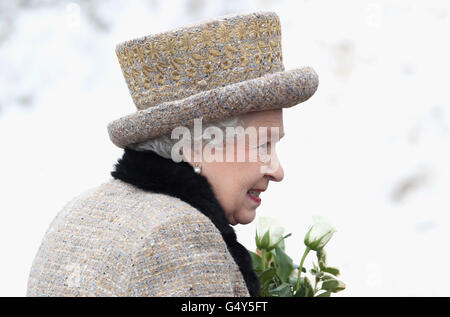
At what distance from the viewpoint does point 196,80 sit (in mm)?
1927

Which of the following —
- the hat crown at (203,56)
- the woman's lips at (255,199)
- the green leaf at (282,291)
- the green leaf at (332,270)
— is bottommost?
the green leaf at (282,291)

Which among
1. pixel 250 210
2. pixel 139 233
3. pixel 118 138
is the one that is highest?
pixel 118 138

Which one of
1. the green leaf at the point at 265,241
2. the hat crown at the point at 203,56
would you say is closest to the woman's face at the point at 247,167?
the hat crown at the point at 203,56

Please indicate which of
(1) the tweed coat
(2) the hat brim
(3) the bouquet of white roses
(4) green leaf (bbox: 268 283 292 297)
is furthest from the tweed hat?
(4) green leaf (bbox: 268 283 292 297)

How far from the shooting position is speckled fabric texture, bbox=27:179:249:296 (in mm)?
1731

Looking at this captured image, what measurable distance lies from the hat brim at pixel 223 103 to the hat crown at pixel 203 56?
5 centimetres

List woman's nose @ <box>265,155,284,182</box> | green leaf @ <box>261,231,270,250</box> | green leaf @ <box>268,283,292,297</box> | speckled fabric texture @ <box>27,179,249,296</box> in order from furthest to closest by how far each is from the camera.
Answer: green leaf @ <box>261,231,270,250</box> < green leaf @ <box>268,283,292,297</box> < woman's nose @ <box>265,155,284,182</box> < speckled fabric texture @ <box>27,179,249,296</box>

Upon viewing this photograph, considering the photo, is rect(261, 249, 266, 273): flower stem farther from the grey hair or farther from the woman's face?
the grey hair

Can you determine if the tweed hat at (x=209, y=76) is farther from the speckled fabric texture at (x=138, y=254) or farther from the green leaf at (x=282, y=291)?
the green leaf at (x=282, y=291)

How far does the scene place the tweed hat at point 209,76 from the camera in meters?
1.88

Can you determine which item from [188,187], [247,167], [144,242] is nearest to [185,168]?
[188,187]

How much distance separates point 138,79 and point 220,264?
545 mm
